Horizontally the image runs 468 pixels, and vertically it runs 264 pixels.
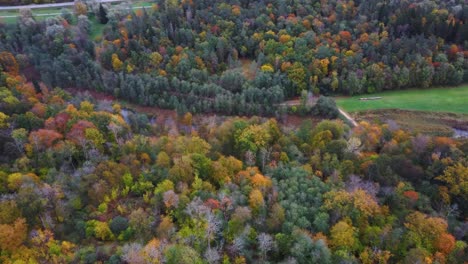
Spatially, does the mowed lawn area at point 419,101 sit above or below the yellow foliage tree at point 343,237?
above

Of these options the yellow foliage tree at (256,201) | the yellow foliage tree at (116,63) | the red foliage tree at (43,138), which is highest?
the yellow foliage tree at (116,63)

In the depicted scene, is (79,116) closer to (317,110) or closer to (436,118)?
(317,110)

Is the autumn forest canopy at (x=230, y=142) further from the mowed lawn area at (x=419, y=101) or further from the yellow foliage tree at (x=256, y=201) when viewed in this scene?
the mowed lawn area at (x=419, y=101)

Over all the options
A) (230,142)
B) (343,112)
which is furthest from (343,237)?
(343,112)

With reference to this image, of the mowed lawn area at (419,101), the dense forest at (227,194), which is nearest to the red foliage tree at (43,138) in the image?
the dense forest at (227,194)

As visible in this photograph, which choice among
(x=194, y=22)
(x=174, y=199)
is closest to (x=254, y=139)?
(x=174, y=199)

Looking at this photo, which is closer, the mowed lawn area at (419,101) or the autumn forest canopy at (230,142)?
the autumn forest canopy at (230,142)

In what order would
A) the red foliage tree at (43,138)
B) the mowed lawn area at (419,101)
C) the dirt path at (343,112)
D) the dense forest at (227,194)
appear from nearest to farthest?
the dense forest at (227,194) < the red foliage tree at (43,138) < the dirt path at (343,112) < the mowed lawn area at (419,101)

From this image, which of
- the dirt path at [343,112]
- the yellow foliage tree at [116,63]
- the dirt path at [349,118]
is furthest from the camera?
the yellow foliage tree at [116,63]
